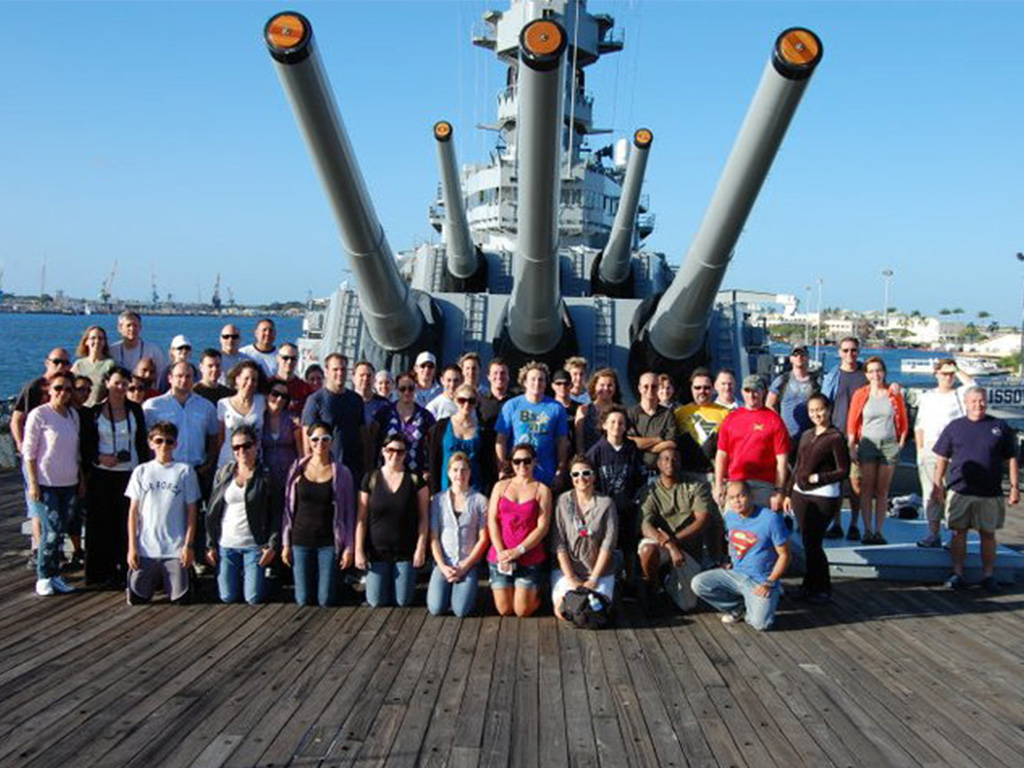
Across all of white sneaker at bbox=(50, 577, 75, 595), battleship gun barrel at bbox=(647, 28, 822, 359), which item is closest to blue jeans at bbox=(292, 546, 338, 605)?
white sneaker at bbox=(50, 577, 75, 595)

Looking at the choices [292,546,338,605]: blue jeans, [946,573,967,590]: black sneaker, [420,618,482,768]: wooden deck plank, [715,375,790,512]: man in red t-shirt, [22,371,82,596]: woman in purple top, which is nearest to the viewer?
[420,618,482,768]: wooden deck plank

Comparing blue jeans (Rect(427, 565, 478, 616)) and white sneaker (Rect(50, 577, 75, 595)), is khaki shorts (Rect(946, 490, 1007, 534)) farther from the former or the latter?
white sneaker (Rect(50, 577, 75, 595))

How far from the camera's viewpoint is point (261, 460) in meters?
4.99

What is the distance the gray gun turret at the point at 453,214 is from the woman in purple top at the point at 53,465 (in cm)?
493

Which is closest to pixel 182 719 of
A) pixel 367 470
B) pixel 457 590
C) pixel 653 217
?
pixel 457 590

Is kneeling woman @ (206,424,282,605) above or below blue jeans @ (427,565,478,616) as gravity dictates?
above

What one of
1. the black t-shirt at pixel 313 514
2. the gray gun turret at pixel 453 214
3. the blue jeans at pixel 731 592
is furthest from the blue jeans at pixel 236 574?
the gray gun turret at pixel 453 214

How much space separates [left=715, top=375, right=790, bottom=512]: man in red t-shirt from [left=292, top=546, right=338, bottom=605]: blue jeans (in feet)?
6.93

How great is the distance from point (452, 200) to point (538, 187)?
4.27 m

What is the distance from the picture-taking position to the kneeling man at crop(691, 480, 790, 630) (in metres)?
4.54

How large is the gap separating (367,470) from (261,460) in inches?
22.2

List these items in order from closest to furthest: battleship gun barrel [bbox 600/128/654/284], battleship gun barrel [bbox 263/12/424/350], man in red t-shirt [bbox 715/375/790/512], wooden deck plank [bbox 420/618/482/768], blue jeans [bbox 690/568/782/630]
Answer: wooden deck plank [bbox 420/618/482/768] < battleship gun barrel [bbox 263/12/424/350] < blue jeans [bbox 690/568/782/630] < man in red t-shirt [bbox 715/375/790/512] < battleship gun barrel [bbox 600/128/654/284]

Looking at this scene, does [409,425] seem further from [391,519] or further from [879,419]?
[879,419]

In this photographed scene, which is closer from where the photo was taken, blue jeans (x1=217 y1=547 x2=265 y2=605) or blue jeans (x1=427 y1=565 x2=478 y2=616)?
blue jeans (x1=427 y1=565 x2=478 y2=616)
